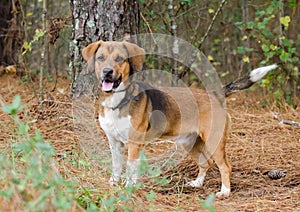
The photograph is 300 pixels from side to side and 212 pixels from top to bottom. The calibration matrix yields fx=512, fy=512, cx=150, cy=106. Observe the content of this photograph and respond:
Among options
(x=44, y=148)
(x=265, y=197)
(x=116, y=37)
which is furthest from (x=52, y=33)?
(x=44, y=148)

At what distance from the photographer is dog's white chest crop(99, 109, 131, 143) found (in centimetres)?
458

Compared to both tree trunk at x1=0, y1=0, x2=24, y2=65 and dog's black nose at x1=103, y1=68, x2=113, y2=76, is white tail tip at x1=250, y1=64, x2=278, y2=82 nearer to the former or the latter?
dog's black nose at x1=103, y1=68, x2=113, y2=76

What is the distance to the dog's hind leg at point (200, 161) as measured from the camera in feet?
16.2

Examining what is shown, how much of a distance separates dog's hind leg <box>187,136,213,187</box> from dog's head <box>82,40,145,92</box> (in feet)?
3.45

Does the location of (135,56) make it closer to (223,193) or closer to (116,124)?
(116,124)

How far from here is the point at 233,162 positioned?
5.46 metres

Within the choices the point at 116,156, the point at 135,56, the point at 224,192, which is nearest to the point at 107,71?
the point at 135,56

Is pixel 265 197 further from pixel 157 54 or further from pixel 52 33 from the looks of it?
pixel 157 54

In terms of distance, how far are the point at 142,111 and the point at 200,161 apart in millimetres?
895

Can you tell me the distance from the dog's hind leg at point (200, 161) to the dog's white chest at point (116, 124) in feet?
2.70

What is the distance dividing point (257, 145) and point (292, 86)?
2.80 metres

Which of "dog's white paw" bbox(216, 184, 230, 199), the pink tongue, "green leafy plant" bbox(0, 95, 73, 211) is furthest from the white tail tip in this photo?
"green leafy plant" bbox(0, 95, 73, 211)

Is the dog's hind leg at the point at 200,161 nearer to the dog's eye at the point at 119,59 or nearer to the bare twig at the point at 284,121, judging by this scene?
the dog's eye at the point at 119,59

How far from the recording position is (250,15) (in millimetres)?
10742
